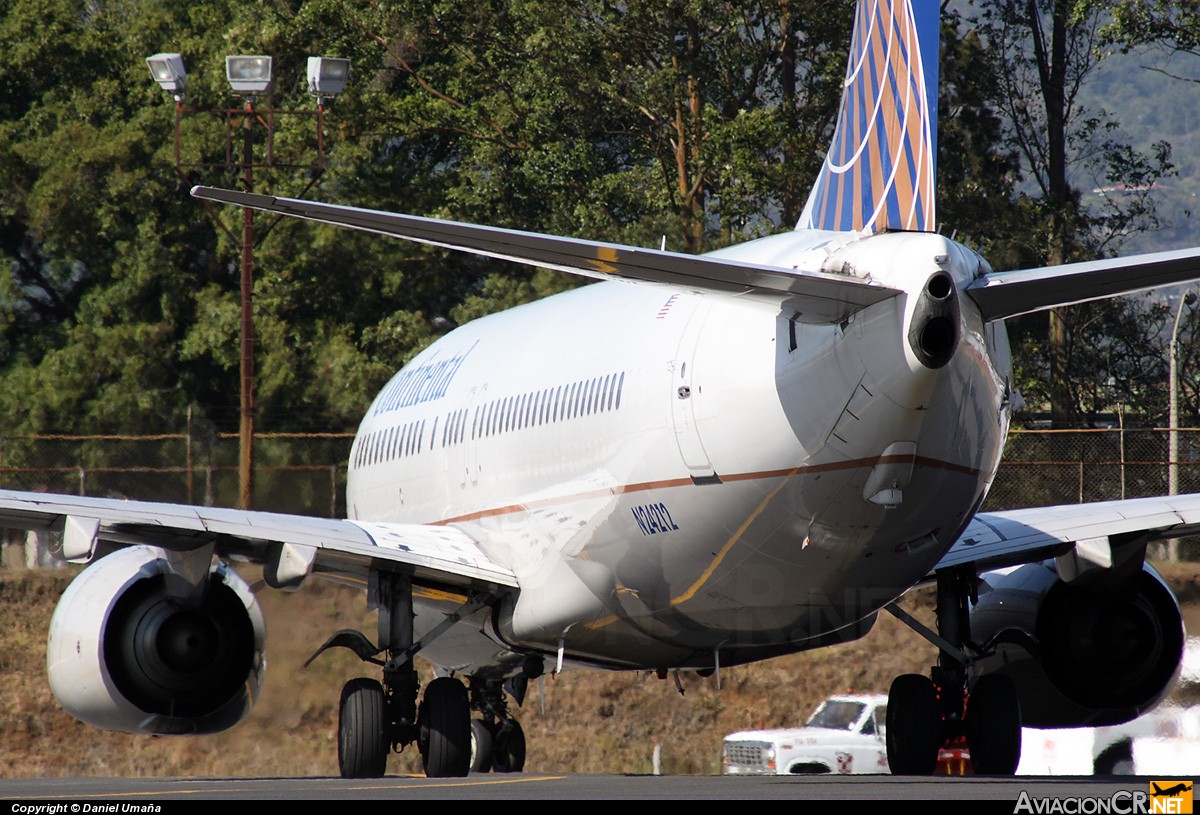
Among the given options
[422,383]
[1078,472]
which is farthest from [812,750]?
[1078,472]

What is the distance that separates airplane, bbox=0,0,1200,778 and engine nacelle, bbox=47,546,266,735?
0.03 m

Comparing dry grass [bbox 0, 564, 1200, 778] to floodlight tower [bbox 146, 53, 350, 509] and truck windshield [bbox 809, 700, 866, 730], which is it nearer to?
truck windshield [bbox 809, 700, 866, 730]

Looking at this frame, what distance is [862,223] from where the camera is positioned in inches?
584

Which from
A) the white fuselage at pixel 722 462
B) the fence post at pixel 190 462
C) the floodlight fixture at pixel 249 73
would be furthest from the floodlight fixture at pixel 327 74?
the white fuselage at pixel 722 462

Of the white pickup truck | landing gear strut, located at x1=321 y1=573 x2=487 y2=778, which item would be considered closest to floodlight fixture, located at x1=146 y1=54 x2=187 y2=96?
the white pickup truck

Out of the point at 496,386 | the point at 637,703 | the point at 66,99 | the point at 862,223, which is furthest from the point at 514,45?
the point at 862,223

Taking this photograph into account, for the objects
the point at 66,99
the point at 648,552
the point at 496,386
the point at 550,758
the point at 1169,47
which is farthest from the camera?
the point at 66,99

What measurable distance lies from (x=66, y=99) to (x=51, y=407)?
878 centimetres

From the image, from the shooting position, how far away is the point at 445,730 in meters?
15.4

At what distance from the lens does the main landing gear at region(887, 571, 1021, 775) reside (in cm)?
1423

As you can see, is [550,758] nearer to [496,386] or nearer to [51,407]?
[496,386]

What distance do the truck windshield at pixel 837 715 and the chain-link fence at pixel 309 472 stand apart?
748 centimetres

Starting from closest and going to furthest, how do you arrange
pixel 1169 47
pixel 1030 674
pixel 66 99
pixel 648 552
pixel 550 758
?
pixel 648 552
pixel 1030 674
pixel 550 758
pixel 1169 47
pixel 66 99

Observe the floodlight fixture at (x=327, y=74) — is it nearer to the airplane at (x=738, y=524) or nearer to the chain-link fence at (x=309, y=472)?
the chain-link fence at (x=309, y=472)
